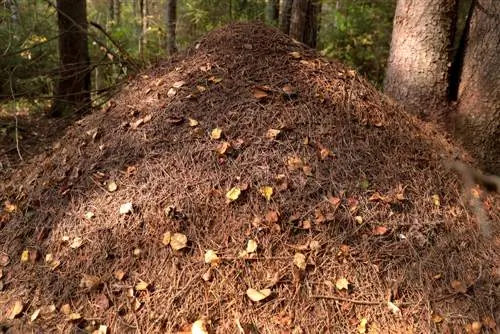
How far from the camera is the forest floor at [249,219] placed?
2490 millimetres

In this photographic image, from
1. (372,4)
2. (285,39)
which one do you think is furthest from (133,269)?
(372,4)

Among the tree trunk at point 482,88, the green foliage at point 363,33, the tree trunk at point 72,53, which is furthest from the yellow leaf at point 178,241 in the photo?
the green foliage at point 363,33

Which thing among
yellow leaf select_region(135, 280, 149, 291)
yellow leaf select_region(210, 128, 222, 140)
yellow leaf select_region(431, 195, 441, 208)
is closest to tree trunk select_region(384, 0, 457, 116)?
yellow leaf select_region(431, 195, 441, 208)

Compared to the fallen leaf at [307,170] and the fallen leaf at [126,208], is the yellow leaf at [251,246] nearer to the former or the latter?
the fallen leaf at [307,170]

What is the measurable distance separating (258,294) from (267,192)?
0.69 m

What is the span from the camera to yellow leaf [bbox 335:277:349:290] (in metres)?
2.54

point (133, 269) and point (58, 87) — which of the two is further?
point (58, 87)

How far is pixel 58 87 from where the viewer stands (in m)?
5.58

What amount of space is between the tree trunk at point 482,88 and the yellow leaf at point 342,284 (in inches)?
84.7

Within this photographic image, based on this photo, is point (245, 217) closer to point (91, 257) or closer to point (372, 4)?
point (91, 257)

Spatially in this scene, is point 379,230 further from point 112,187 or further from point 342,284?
point 112,187

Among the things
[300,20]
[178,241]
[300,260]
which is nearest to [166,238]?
[178,241]

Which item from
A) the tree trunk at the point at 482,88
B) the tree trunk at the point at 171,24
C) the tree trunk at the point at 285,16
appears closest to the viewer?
the tree trunk at the point at 482,88

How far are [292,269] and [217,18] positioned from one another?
7252mm
